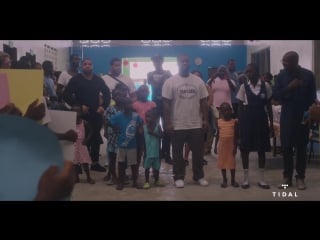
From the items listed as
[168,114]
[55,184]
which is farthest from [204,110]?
[55,184]

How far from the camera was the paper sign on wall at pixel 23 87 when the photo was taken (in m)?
1.61

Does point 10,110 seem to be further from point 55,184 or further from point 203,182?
point 203,182

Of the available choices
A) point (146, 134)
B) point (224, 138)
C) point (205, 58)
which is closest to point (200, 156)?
point (224, 138)

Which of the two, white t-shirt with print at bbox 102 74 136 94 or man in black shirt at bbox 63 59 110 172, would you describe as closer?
man in black shirt at bbox 63 59 110 172

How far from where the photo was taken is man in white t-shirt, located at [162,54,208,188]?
13.7ft

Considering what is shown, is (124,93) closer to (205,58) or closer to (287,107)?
(287,107)

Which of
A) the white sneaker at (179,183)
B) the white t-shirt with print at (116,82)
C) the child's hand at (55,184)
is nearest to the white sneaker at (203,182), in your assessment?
the white sneaker at (179,183)

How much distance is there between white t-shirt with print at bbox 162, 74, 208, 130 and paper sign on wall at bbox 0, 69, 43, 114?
2.55 meters

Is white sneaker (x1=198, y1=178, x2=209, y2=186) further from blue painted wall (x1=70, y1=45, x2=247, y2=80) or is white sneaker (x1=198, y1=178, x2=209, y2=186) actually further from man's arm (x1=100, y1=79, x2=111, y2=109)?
blue painted wall (x1=70, y1=45, x2=247, y2=80)

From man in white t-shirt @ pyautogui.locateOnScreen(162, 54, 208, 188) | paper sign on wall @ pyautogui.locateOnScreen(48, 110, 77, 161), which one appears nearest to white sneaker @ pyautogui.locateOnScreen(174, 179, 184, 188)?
man in white t-shirt @ pyautogui.locateOnScreen(162, 54, 208, 188)

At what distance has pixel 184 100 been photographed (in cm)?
416

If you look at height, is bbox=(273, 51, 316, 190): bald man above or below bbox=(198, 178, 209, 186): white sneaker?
above

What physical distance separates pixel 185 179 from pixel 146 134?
627mm

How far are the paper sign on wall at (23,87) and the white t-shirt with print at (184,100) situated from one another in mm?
2550
